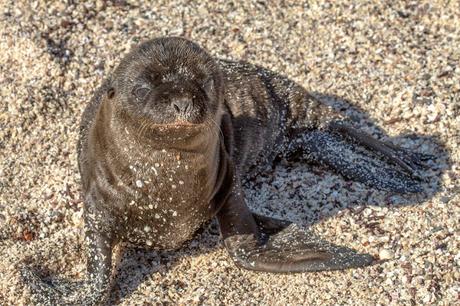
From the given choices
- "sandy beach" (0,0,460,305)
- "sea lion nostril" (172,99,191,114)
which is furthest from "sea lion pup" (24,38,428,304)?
"sandy beach" (0,0,460,305)

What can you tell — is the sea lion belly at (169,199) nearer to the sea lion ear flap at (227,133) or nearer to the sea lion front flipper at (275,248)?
the sea lion front flipper at (275,248)

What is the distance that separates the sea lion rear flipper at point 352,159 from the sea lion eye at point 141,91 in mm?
2204

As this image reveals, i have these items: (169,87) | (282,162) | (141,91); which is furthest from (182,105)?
(282,162)

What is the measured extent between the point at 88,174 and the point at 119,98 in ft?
2.24

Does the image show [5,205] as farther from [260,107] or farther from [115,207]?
[260,107]

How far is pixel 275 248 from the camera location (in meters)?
6.11

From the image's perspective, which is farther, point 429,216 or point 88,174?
point 429,216

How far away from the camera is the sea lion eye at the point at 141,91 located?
17.2ft

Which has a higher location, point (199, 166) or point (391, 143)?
point (199, 166)

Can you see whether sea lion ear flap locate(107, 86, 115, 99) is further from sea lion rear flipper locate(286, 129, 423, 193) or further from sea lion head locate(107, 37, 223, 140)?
sea lion rear flipper locate(286, 129, 423, 193)

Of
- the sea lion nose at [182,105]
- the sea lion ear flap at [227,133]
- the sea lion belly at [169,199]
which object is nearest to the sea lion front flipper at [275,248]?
the sea lion belly at [169,199]

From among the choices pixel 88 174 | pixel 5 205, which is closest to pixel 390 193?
pixel 88 174

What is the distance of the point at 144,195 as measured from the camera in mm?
5676

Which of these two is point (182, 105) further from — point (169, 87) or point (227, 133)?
point (227, 133)
